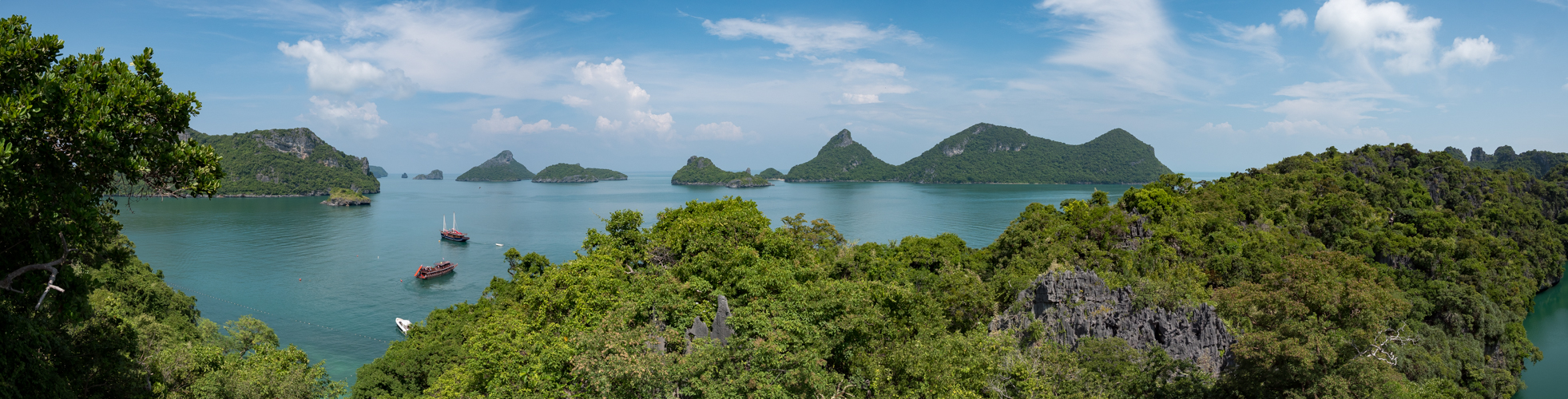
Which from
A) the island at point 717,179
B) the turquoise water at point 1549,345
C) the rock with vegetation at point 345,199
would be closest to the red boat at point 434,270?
the turquoise water at point 1549,345

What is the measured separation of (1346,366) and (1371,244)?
89.9 feet

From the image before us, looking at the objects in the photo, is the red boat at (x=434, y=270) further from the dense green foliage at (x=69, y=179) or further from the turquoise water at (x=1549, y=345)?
the turquoise water at (x=1549, y=345)

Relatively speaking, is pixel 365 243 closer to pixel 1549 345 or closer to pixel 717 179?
pixel 1549 345

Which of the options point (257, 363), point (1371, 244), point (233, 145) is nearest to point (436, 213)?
point (233, 145)

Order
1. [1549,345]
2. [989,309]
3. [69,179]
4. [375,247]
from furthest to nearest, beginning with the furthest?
1. [375,247]
2. [1549,345]
3. [989,309]
4. [69,179]

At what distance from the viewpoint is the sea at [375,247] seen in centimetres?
3603

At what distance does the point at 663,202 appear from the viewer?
117750 millimetres

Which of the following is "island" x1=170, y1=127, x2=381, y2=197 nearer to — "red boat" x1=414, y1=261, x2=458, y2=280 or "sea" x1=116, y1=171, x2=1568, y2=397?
"sea" x1=116, y1=171, x2=1568, y2=397

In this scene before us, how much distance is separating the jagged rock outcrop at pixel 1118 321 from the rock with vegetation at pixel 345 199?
111572 mm

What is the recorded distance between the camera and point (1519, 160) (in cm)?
8575

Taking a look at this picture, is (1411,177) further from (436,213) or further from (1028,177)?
(1028,177)

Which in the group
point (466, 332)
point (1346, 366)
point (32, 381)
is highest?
point (32, 381)

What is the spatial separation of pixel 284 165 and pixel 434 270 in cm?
10266

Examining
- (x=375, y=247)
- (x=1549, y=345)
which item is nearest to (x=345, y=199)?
(x=375, y=247)
